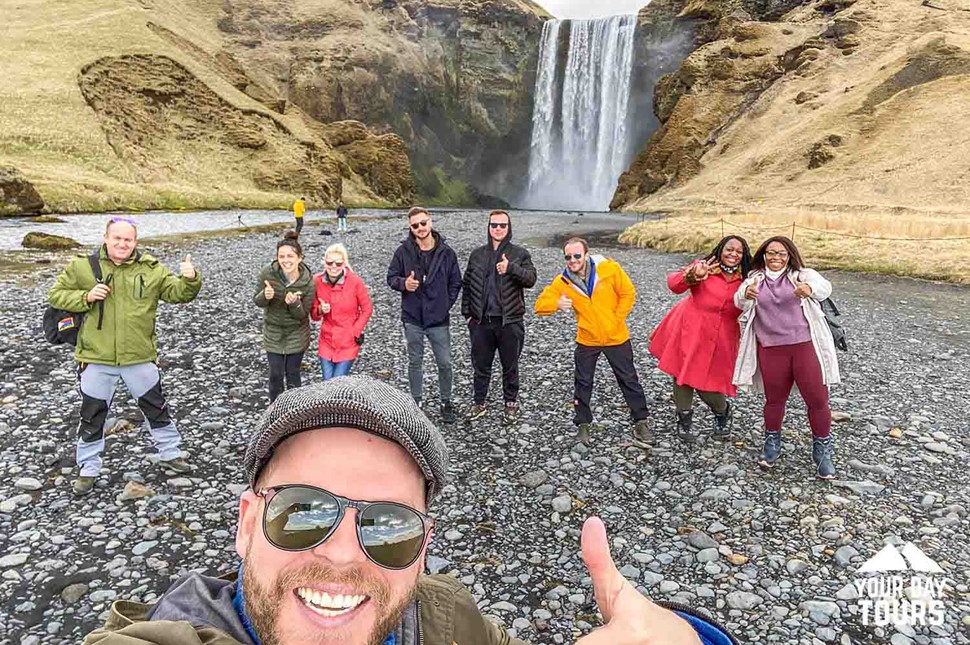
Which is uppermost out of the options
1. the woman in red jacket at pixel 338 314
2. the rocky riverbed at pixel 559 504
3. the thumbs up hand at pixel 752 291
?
the thumbs up hand at pixel 752 291

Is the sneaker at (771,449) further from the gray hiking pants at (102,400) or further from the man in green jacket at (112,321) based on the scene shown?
the gray hiking pants at (102,400)

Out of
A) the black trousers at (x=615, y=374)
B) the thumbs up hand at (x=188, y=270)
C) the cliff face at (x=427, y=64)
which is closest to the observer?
the thumbs up hand at (x=188, y=270)

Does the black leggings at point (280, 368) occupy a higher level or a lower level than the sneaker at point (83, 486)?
higher

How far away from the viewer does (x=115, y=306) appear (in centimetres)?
588

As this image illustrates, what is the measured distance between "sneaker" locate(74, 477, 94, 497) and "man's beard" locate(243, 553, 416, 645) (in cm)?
563

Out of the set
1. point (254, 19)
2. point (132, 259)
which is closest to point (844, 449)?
point (132, 259)

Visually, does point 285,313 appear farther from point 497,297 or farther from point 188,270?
point 497,297

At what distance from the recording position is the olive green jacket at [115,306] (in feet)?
18.7

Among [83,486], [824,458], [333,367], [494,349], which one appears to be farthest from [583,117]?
[83,486]

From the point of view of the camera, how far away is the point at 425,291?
8.17m

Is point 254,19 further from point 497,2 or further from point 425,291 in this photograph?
point 425,291

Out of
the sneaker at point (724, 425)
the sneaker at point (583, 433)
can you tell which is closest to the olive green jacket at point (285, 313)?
the sneaker at point (583, 433)

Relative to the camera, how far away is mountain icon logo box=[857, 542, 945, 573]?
198 inches

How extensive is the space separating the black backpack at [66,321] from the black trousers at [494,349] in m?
4.80
